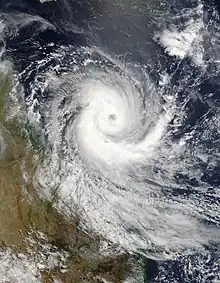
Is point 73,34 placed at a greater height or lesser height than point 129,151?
greater

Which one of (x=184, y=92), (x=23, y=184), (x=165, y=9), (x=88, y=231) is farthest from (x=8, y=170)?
(x=165, y=9)

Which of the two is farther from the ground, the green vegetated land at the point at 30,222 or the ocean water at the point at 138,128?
the ocean water at the point at 138,128

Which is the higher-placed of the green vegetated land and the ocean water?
the ocean water

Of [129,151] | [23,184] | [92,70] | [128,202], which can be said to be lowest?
[23,184]

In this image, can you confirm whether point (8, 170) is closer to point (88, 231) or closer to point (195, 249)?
point (88, 231)

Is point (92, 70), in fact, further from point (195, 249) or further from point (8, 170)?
point (195, 249)
